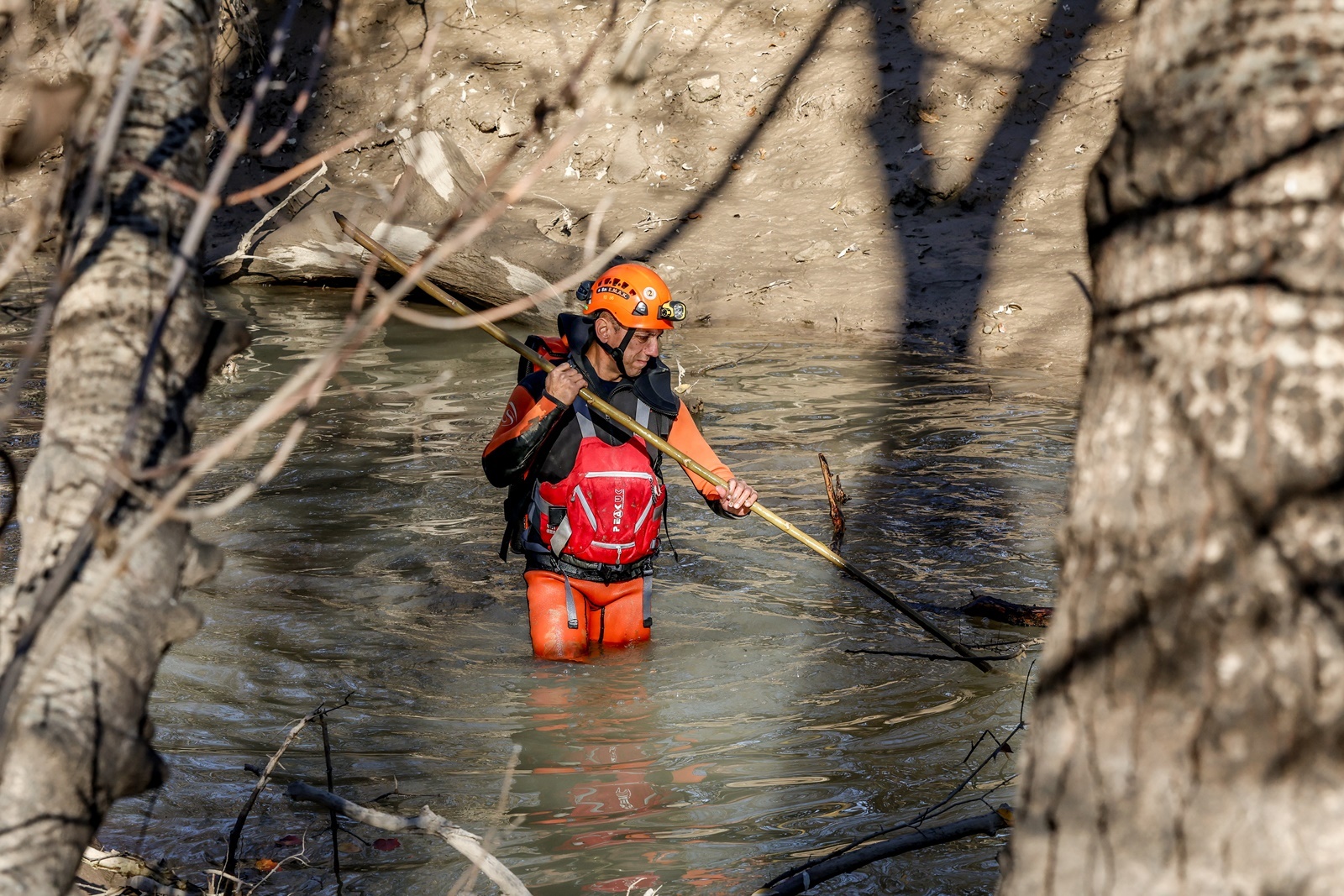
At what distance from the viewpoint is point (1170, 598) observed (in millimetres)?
1497

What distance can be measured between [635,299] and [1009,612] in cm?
263

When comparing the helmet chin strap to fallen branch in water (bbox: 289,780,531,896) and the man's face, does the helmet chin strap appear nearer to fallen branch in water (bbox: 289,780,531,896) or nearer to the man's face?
the man's face

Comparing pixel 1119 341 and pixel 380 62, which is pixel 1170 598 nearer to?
pixel 1119 341

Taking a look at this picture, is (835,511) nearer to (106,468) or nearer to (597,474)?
(597,474)

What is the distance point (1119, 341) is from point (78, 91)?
157 cm

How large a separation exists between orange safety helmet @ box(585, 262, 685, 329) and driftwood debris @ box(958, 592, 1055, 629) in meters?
2.32

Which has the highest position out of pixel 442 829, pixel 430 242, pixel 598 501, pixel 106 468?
pixel 430 242

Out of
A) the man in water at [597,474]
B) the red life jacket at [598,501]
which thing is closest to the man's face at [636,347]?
the man in water at [597,474]

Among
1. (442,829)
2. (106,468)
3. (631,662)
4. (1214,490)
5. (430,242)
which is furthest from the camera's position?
(430,242)

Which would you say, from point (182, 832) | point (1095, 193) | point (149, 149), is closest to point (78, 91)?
point (149, 149)

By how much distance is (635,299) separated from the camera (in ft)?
19.8

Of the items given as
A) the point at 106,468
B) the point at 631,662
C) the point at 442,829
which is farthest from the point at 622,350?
the point at 106,468

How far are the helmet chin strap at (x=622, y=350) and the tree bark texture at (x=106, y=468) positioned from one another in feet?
12.8

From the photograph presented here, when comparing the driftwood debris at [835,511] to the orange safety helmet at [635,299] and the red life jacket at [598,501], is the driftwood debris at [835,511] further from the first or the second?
the orange safety helmet at [635,299]
